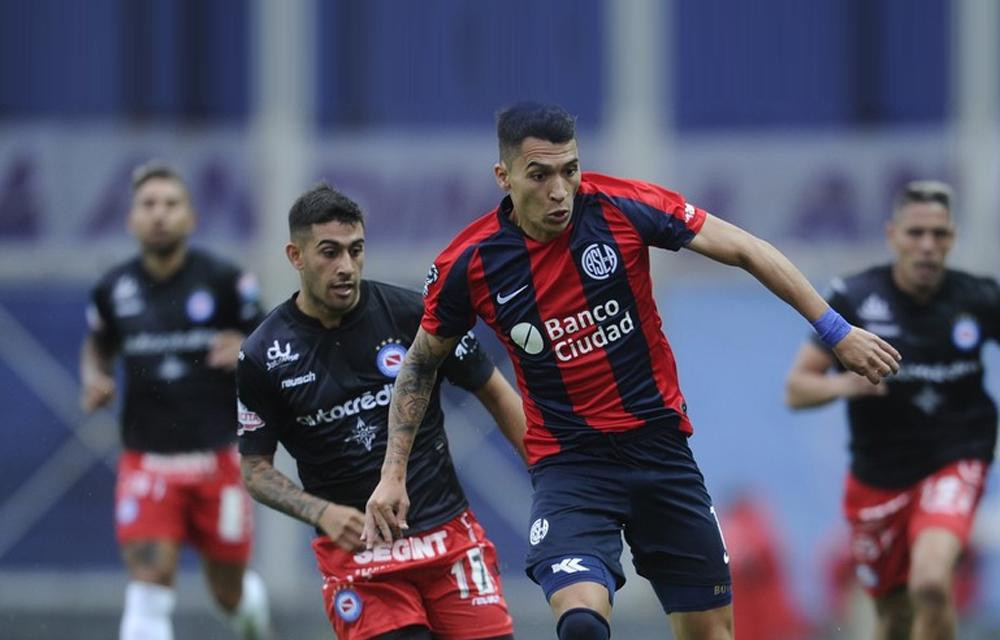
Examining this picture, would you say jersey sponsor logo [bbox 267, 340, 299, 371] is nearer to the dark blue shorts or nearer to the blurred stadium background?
the dark blue shorts

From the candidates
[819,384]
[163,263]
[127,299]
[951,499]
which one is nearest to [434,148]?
[163,263]

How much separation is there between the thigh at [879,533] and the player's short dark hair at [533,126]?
3.49m

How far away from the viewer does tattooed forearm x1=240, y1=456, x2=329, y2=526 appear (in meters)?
6.93

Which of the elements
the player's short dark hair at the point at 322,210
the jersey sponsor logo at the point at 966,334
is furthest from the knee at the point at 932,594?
the player's short dark hair at the point at 322,210

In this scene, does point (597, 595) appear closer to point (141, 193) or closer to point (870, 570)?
point (870, 570)

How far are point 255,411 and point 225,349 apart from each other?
2955mm

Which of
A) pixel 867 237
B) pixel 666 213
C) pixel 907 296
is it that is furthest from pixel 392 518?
pixel 867 237

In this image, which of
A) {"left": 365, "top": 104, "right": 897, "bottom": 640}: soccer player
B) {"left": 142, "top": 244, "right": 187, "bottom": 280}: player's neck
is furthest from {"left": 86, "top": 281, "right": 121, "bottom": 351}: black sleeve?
{"left": 365, "top": 104, "right": 897, "bottom": 640}: soccer player

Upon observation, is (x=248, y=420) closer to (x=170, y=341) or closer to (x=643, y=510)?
(x=643, y=510)

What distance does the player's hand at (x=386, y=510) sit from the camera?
6613 millimetres

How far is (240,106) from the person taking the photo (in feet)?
55.8

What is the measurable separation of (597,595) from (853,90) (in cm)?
1092

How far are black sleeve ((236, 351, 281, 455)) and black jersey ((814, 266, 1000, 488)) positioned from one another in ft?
10.9

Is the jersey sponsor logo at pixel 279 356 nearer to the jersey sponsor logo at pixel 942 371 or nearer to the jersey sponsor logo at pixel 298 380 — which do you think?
the jersey sponsor logo at pixel 298 380
